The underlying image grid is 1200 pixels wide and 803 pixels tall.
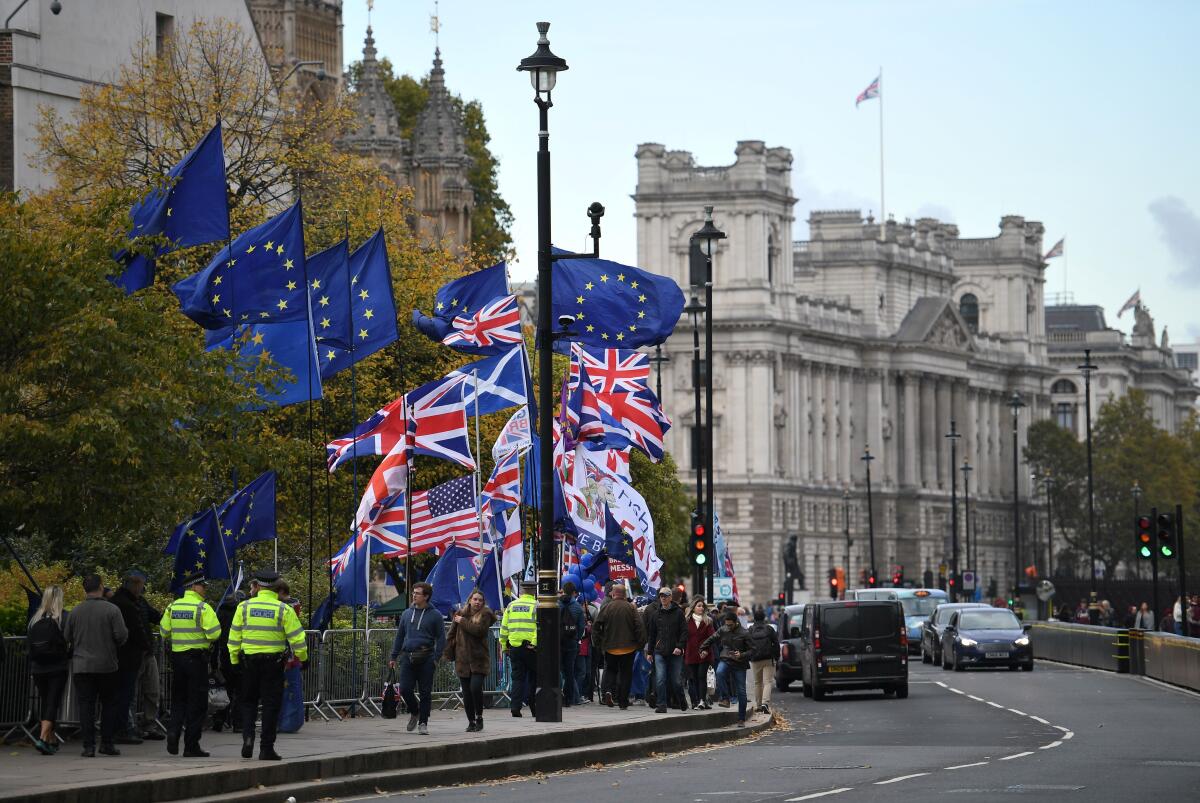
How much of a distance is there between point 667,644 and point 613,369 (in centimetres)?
644

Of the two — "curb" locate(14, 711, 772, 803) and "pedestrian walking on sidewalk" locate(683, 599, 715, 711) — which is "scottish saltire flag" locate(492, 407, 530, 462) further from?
"curb" locate(14, 711, 772, 803)

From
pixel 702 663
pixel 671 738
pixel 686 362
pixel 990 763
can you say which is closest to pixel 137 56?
pixel 702 663

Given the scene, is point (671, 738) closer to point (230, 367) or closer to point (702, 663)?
point (702, 663)

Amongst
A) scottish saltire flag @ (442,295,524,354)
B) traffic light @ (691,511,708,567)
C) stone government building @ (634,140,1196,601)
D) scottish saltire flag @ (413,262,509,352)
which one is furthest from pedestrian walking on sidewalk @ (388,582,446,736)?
stone government building @ (634,140,1196,601)

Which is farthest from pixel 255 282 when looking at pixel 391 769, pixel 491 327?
pixel 391 769

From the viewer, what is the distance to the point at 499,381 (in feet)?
113

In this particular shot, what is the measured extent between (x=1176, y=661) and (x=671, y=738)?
820 inches

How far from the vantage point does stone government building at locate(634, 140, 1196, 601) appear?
148625 mm

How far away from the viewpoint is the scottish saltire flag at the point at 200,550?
29281mm

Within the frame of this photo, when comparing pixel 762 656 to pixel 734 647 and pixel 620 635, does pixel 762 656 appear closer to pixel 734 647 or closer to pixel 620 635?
pixel 734 647

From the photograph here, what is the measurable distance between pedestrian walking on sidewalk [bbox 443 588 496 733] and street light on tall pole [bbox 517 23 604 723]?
0.68 metres

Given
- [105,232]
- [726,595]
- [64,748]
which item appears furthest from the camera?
[726,595]

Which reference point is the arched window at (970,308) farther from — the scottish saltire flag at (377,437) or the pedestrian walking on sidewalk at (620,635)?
the scottish saltire flag at (377,437)

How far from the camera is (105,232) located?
2970cm
